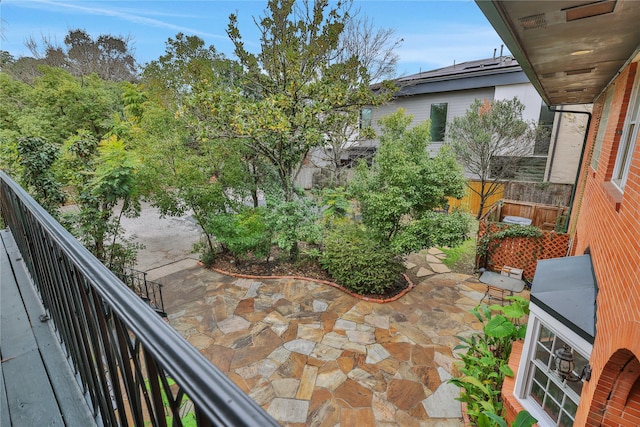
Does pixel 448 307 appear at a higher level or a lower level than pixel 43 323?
lower

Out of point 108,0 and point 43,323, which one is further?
point 108,0

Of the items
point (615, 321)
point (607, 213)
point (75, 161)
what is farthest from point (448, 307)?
point (75, 161)

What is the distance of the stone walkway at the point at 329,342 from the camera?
376 cm

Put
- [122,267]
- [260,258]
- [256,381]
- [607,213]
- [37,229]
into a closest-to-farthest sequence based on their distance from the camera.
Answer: [37,229] → [607,213] → [256,381] → [122,267] → [260,258]

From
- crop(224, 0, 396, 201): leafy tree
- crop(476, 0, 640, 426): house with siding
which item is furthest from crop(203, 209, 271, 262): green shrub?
crop(476, 0, 640, 426): house with siding

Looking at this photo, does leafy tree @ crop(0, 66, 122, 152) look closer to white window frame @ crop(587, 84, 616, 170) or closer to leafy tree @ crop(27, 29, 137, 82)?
leafy tree @ crop(27, 29, 137, 82)

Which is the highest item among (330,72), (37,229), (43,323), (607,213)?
(330,72)

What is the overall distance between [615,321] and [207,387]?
8.16 ft

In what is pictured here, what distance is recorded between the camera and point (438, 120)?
13.4 metres

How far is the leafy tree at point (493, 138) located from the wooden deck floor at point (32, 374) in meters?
11.3

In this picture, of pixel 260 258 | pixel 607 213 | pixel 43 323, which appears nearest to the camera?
pixel 43 323

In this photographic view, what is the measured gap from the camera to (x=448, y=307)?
6.04m

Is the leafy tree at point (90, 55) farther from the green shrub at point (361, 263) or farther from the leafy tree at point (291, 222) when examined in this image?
the green shrub at point (361, 263)

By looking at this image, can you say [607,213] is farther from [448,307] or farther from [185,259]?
[185,259]
